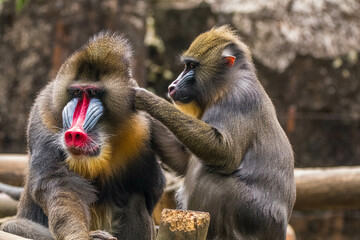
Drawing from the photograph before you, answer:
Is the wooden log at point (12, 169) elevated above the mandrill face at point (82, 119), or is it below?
below

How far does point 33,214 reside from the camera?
445cm

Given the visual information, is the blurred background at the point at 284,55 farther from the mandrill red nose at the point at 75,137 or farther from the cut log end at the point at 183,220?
the cut log end at the point at 183,220

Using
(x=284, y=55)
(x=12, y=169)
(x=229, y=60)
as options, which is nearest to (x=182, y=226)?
(x=229, y=60)

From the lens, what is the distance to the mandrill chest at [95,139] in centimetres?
375

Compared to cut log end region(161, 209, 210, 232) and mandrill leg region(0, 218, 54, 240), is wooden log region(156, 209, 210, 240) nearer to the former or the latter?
cut log end region(161, 209, 210, 232)

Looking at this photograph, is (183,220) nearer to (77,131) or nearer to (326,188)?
(77,131)

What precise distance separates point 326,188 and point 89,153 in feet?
12.0

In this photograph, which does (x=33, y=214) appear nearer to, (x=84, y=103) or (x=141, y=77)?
(x=84, y=103)

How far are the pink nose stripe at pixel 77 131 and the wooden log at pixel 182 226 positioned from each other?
833 mm

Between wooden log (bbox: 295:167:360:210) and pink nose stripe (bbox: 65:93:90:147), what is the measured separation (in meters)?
3.45

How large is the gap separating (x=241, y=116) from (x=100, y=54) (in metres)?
1.20

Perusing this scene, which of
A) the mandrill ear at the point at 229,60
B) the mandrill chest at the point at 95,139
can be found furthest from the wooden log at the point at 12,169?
the mandrill ear at the point at 229,60

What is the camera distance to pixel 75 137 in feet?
12.1

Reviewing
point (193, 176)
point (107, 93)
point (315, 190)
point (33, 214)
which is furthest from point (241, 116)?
point (315, 190)
